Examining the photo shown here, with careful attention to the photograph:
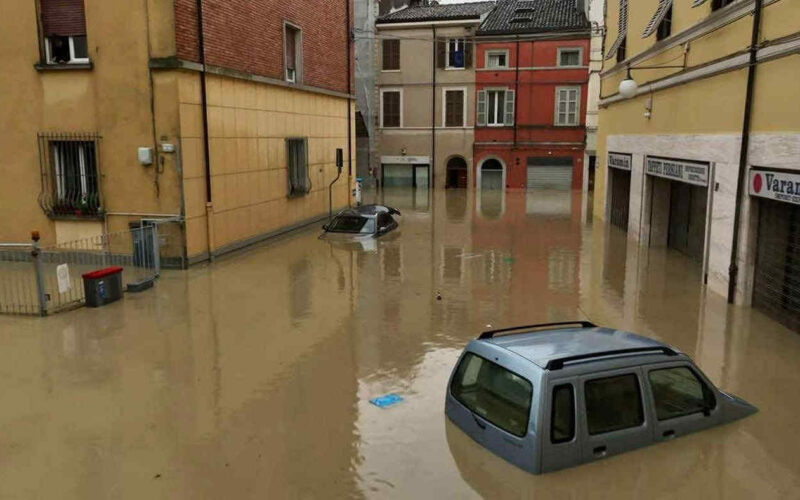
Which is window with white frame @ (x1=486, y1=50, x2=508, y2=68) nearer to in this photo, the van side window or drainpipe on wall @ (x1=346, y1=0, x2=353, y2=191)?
drainpipe on wall @ (x1=346, y1=0, x2=353, y2=191)

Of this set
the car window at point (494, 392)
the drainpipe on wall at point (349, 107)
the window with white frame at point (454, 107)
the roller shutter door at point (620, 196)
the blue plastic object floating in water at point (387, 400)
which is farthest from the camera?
the window with white frame at point (454, 107)

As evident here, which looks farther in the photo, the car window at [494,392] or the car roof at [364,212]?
the car roof at [364,212]

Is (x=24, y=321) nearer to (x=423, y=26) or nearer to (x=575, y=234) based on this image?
(x=575, y=234)

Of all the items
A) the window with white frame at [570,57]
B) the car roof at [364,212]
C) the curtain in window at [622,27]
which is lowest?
the car roof at [364,212]

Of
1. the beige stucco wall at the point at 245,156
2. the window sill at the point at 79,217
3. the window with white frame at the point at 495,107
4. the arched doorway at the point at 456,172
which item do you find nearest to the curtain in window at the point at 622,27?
the beige stucco wall at the point at 245,156

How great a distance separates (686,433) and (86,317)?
9111 mm

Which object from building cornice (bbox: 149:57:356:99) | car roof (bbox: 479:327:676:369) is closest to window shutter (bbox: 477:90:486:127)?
building cornice (bbox: 149:57:356:99)

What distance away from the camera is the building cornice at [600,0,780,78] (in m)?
10.8

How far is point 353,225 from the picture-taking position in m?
19.4

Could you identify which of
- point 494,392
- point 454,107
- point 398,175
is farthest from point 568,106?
point 494,392

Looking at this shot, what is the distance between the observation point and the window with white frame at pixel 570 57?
3484 centimetres

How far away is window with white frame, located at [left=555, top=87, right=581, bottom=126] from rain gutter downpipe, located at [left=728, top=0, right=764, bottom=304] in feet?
82.8

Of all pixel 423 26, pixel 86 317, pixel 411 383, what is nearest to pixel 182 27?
pixel 86 317

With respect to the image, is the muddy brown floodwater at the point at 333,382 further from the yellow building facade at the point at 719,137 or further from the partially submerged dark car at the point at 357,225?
the partially submerged dark car at the point at 357,225
